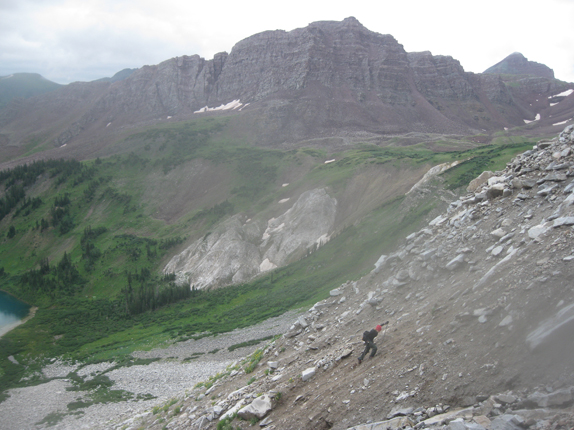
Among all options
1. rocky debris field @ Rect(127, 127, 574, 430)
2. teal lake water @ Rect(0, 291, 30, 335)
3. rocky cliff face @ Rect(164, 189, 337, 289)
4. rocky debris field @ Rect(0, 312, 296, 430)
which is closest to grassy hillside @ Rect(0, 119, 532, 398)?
teal lake water @ Rect(0, 291, 30, 335)

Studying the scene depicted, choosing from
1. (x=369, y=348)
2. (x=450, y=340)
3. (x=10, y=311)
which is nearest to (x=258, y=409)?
(x=369, y=348)

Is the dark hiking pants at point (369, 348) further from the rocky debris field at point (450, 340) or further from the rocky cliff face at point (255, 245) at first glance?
the rocky cliff face at point (255, 245)

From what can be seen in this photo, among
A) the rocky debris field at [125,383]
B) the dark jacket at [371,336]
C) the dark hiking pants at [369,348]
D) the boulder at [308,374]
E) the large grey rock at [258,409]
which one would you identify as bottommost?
the rocky debris field at [125,383]

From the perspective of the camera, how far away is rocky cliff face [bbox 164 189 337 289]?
2965 inches

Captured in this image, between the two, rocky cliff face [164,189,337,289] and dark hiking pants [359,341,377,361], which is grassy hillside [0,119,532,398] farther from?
dark hiking pants [359,341,377,361]

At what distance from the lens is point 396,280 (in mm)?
18234

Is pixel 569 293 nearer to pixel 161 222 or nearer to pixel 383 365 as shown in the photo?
pixel 383 365

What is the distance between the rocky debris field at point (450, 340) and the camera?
9234 mm

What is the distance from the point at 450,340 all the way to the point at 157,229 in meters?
106

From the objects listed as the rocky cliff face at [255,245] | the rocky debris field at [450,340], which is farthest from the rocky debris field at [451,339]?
the rocky cliff face at [255,245]

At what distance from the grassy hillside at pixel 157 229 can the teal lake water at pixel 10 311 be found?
268 cm

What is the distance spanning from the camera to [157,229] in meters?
108

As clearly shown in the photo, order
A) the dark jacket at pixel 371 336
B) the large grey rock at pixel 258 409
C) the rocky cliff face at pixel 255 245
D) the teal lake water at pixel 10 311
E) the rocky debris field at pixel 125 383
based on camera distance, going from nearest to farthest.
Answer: the dark jacket at pixel 371 336, the large grey rock at pixel 258 409, the rocky debris field at pixel 125 383, the teal lake water at pixel 10 311, the rocky cliff face at pixel 255 245

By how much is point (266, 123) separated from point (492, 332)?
170269 mm
